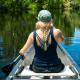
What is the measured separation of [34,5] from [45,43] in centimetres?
8270

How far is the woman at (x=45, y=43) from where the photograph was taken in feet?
26.0

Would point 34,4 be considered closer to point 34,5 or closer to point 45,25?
point 34,5

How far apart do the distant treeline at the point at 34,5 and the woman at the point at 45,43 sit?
249 ft

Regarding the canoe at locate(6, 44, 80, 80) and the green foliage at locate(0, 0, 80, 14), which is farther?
the green foliage at locate(0, 0, 80, 14)

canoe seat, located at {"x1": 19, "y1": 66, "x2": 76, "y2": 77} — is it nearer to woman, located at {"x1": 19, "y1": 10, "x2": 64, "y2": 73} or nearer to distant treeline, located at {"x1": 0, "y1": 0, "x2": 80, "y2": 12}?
woman, located at {"x1": 19, "y1": 10, "x2": 64, "y2": 73}

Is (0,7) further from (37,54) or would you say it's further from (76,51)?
(37,54)

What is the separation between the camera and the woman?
7910 millimetres

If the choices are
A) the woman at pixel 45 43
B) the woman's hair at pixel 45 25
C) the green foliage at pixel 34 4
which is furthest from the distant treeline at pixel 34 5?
the woman's hair at pixel 45 25

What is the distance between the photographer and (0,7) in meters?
83.4

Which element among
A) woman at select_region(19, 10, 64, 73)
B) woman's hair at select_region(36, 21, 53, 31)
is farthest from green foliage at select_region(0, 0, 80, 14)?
woman's hair at select_region(36, 21, 53, 31)

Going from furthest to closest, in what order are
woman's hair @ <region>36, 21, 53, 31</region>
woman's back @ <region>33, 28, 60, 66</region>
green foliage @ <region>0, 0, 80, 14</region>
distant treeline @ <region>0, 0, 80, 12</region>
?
green foliage @ <region>0, 0, 80, 14</region> → distant treeline @ <region>0, 0, 80, 12</region> → woman's back @ <region>33, 28, 60, 66</region> → woman's hair @ <region>36, 21, 53, 31</region>

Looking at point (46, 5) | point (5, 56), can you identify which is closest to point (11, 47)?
point (5, 56)

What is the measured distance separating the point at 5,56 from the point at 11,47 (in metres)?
3.77

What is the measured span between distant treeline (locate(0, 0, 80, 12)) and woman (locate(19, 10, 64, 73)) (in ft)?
249
